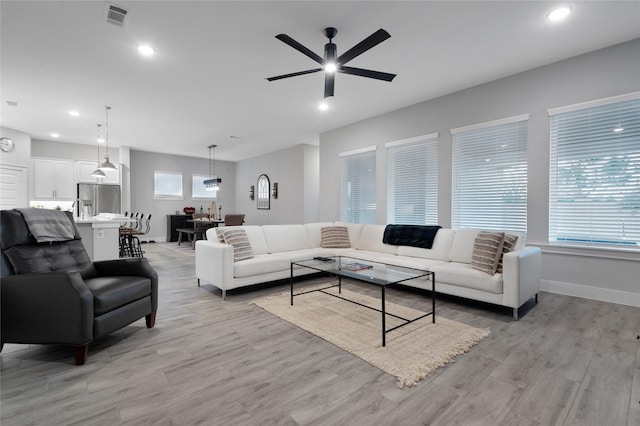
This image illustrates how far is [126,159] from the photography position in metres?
8.76

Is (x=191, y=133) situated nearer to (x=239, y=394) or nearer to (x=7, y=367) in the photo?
(x=7, y=367)

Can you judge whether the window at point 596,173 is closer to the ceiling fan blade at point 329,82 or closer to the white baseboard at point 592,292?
the white baseboard at point 592,292

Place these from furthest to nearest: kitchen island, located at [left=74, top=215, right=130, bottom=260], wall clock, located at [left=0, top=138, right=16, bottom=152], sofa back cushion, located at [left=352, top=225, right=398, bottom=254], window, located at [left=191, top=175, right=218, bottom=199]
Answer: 1. window, located at [left=191, top=175, right=218, bottom=199]
2. wall clock, located at [left=0, top=138, right=16, bottom=152]
3. sofa back cushion, located at [left=352, top=225, right=398, bottom=254]
4. kitchen island, located at [left=74, top=215, right=130, bottom=260]

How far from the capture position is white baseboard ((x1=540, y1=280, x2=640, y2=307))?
335 centimetres

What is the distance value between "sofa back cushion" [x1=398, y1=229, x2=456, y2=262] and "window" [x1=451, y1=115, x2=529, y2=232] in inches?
29.8

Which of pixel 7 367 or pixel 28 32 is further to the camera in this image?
pixel 28 32

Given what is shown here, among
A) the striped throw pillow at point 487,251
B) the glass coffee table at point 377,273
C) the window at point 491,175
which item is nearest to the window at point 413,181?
the window at point 491,175

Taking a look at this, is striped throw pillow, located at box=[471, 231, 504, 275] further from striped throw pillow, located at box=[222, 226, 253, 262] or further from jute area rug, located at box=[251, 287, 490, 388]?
striped throw pillow, located at box=[222, 226, 253, 262]

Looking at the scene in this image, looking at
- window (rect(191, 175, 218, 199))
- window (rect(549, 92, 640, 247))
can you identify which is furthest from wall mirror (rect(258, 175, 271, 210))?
window (rect(549, 92, 640, 247))

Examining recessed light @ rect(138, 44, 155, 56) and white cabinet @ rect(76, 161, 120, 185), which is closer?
recessed light @ rect(138, 44, 155, 56)

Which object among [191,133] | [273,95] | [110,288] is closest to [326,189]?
[273,95]

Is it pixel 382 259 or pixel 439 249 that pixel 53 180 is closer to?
pixel 382 259

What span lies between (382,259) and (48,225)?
3717 mm

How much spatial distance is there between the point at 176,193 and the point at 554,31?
10448 millimetres
